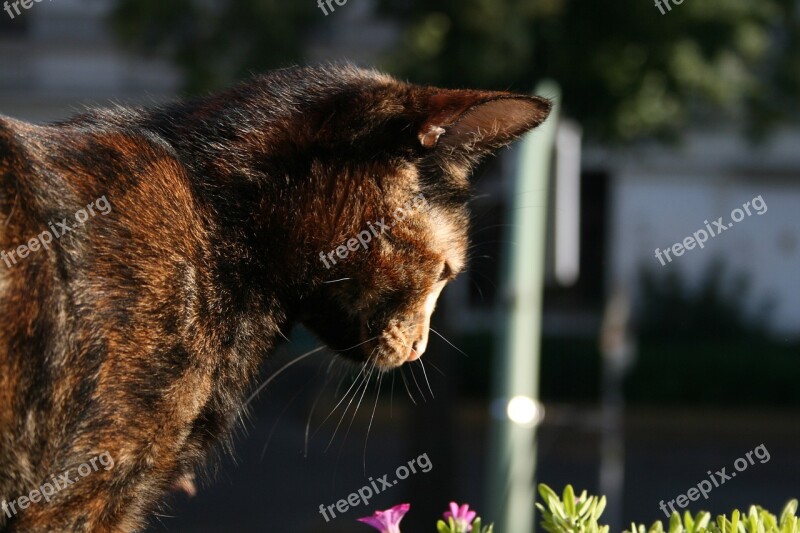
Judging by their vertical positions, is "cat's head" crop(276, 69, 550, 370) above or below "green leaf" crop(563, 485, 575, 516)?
above

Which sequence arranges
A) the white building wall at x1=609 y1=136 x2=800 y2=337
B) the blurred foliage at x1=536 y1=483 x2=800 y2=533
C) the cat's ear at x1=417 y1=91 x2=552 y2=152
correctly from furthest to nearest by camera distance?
the white building wall at x1=609 y1=136 x2=800 y2=337, the cat's ear at x1=417 y1=91 x2=552 y2=152, the blurred foliage at x1=536 y1=483 x2=800 y2=533

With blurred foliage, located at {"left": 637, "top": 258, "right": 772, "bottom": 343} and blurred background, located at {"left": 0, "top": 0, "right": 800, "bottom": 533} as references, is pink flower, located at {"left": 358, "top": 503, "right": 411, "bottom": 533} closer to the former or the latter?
blurred background, located at {"left": 0, "top": 0, "right": 800, "bottom": 533}

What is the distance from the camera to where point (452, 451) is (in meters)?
8.09

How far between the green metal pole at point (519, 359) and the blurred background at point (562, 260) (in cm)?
2

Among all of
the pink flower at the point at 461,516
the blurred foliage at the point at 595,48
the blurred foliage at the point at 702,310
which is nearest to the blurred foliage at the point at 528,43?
the blurred foliage at the point at 595,48

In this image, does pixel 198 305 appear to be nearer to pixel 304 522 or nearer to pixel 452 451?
pixel 452 451

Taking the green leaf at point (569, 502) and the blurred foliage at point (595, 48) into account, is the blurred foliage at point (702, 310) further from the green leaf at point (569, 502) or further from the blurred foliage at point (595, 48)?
the green leaf at point (569, 502)

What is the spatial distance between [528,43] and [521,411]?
16.8 ft

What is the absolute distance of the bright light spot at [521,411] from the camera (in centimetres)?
470

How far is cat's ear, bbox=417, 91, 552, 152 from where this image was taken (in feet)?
8.47

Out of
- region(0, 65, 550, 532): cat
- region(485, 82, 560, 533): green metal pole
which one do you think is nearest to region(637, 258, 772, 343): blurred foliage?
region(485, 82, 560, 533): green metal pole

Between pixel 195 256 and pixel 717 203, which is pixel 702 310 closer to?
pixel 717 203

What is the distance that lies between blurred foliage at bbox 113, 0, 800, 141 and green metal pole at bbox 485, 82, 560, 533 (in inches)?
135

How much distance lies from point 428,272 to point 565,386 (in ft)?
39.0
